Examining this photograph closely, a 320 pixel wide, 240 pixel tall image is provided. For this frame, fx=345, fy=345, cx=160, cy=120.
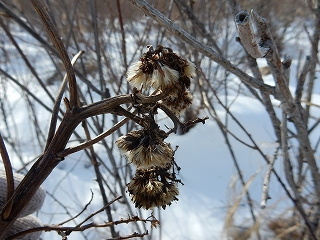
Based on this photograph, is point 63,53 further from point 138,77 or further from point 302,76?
point 302,76

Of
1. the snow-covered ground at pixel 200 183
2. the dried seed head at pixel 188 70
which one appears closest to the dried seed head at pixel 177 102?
the dried seed head at pixel 188 70

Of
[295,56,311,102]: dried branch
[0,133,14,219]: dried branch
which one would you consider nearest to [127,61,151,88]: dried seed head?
[0,133,14,219]: dried branch

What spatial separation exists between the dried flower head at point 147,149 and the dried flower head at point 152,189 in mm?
29

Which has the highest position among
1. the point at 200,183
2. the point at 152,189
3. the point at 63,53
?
the point at 200,183

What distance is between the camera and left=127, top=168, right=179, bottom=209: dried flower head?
411 mm

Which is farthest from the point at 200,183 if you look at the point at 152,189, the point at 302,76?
the point at 152,189

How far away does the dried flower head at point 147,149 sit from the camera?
0.38 metres

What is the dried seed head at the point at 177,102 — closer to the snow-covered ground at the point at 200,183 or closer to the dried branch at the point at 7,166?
the dried branch at the point at 7,166

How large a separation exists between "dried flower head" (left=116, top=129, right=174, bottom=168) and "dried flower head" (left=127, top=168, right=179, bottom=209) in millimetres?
29

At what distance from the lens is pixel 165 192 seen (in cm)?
41

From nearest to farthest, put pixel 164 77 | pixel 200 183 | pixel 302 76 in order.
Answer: pixel 164 77 < pixel 302 76 < pixel 200 183

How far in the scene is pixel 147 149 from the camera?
383 millimetres

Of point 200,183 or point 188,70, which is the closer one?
point 188,70

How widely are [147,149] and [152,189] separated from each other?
6 centimetres
